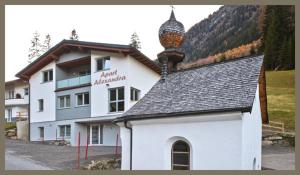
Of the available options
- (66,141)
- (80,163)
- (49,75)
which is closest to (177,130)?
(80,163)

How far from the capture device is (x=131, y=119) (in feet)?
48.8

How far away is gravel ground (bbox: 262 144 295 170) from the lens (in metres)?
19.3

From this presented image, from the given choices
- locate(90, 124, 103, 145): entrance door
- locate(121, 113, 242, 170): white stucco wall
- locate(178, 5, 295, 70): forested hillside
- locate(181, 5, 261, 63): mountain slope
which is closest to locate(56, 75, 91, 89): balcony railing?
locate(90, 124, 103, 145): entrance door

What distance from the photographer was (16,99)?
50.4 m

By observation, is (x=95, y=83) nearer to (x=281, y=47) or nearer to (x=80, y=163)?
(x=80, y=163)

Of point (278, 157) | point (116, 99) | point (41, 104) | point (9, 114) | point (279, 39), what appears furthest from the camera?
point (279, 39)

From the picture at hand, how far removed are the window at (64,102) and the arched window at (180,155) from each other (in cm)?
2090

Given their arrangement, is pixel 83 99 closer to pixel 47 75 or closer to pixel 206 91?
pixel 47 75

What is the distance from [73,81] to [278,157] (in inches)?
705

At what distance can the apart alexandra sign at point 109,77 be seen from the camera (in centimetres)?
2942

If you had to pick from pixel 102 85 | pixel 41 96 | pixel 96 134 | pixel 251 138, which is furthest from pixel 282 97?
pixel 251 138

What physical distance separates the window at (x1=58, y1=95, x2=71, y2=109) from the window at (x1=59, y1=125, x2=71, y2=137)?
1.73m

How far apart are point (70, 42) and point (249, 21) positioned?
97.0 metres

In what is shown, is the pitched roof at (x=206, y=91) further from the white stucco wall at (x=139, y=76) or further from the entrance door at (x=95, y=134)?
the entrance door at (x=95, y=134)
